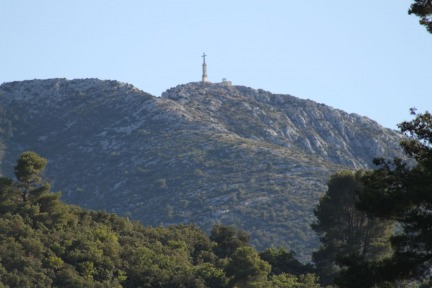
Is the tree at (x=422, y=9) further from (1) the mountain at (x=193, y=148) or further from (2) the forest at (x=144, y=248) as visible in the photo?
(1) the mountain at (x=193, y=148)

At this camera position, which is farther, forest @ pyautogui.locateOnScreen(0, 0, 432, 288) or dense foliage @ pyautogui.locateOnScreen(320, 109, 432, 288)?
forest @ pyautogui.locateOnScreen(0, 0, 432, 288)

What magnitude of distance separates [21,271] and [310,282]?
2034 centimetres

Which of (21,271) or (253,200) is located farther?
(253,200)

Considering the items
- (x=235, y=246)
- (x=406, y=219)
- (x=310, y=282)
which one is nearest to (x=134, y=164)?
(x=235, y=246)

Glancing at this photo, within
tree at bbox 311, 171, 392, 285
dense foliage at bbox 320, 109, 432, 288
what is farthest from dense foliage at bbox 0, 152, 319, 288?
dense foliage at bbox 320, 109, 432, 288

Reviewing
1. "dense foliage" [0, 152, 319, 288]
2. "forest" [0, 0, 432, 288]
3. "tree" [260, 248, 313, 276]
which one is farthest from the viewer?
"tree" [260, 248, 313, 276]

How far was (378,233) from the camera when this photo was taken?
220ft

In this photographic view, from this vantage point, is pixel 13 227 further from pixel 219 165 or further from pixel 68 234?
pixel 219 165

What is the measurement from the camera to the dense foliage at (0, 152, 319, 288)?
6047 cm

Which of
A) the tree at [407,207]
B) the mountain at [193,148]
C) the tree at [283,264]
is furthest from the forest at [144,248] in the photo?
the mountain at [193,148]

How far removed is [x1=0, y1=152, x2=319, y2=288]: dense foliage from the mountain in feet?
123

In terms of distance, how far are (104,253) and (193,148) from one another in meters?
79.9

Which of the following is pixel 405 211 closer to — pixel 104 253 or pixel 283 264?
pixel 104 253

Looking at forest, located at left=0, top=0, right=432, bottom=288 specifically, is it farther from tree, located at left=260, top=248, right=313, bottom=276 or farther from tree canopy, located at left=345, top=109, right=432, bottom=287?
tree canopy, located at left=345, top=109, right=432, bottom=287
